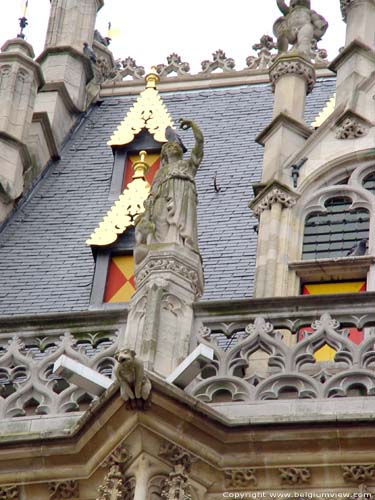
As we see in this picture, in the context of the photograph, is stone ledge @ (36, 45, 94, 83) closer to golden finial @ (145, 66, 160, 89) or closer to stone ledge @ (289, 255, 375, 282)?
golden finial @ (145, 66, 160, 89)

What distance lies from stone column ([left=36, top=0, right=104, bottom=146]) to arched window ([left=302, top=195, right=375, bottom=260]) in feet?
18.4

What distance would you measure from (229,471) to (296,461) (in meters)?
0.49

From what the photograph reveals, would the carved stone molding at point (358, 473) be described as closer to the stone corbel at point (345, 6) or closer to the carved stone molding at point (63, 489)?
the carved stone molding at point (63, 489)

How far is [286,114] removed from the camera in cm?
2238

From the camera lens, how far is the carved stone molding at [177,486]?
1794 cm

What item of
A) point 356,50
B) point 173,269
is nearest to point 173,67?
point 356,50

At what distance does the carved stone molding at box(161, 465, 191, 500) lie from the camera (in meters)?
17.9

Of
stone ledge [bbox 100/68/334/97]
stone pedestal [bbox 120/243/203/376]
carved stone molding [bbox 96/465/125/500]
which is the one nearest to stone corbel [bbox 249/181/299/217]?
stone pedestal [bbox 120/243/203/376]

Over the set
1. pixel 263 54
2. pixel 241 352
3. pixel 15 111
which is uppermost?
pixel 263 54

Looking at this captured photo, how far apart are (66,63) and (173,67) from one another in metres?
1.52

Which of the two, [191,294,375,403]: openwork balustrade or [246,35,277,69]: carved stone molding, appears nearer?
[191,294,375,403]: openwork balustrade

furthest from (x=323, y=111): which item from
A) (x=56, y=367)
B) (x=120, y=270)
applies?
(x=56, y=367)

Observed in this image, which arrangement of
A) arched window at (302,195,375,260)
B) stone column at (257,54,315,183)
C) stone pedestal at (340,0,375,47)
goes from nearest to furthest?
arched window at (302,195,375,260)
stone column at (257,54,315,183)
stone pedestal at (340,0,375,47)

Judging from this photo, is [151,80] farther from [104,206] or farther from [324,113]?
[324,113]
